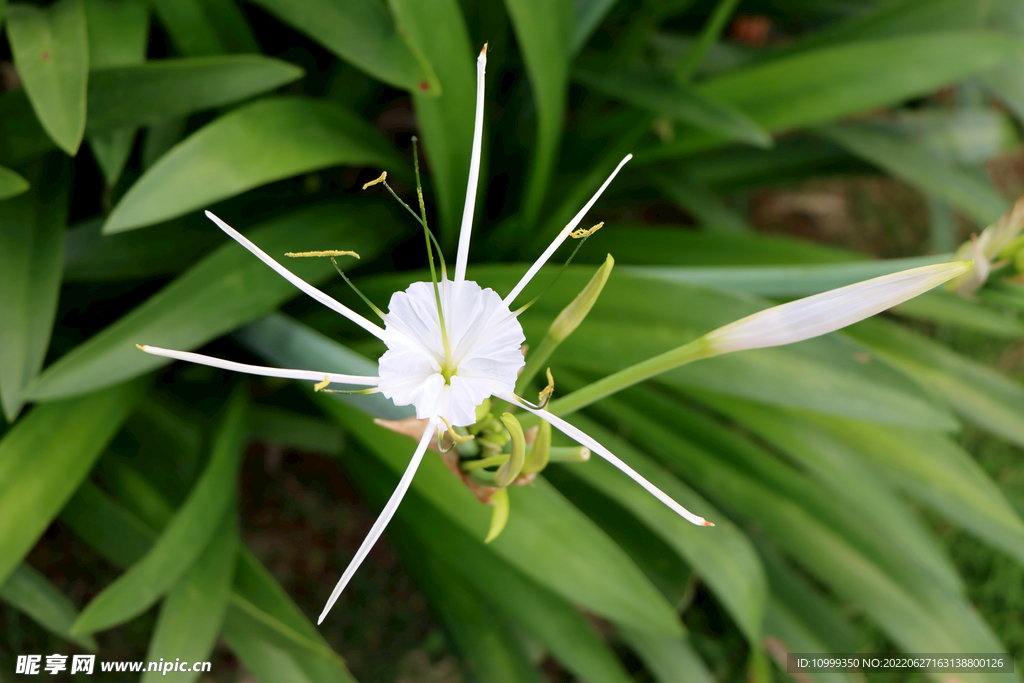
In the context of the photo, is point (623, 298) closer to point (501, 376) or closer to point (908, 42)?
point (501, 376)

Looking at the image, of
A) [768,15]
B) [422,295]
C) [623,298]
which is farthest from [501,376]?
[768,15]

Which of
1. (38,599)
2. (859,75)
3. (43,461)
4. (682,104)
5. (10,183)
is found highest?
(859,75)

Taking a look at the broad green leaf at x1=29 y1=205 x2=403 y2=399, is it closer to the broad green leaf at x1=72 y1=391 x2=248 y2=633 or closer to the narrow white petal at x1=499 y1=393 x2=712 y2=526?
the broad green leaf at x1=72 y1=391 x2=248 y2=633

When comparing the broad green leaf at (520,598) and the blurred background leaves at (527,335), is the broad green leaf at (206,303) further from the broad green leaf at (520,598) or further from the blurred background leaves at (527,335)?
the broad green leaf at (520,598)

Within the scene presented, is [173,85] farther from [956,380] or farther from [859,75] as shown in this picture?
[956,380]

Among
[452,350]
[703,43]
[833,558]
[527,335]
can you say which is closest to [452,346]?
[452,350]

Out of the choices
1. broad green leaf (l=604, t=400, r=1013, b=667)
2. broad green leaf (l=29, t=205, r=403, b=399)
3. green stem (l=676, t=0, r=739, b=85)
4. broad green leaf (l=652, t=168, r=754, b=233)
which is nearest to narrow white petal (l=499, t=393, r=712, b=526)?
broad green leaf (l=29, t=205, r=403, b=399)
